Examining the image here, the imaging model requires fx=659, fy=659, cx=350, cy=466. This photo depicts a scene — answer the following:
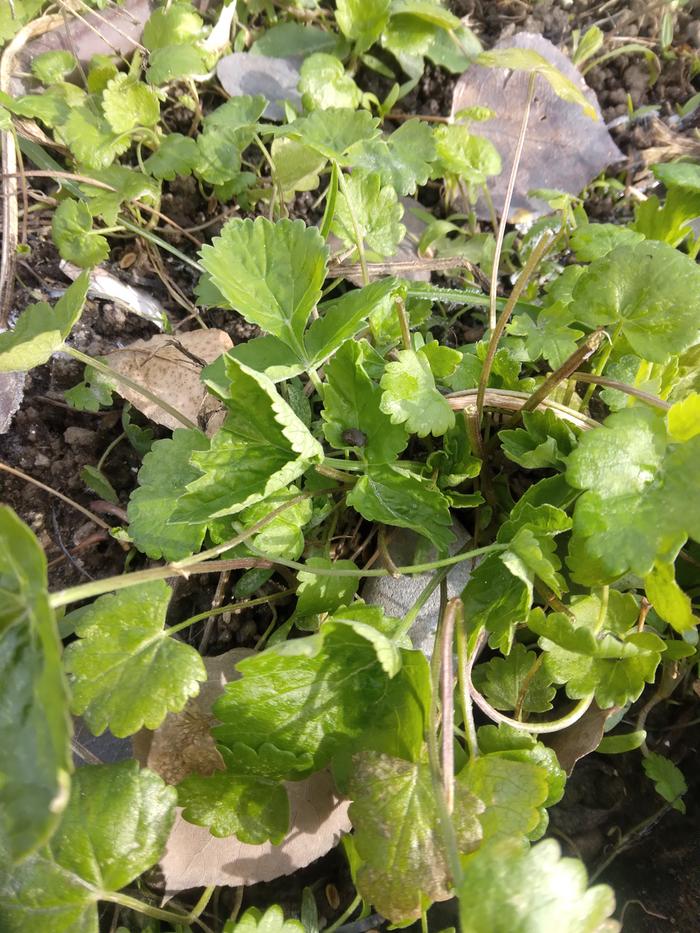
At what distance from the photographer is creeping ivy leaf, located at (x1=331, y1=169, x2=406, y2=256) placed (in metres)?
1.27

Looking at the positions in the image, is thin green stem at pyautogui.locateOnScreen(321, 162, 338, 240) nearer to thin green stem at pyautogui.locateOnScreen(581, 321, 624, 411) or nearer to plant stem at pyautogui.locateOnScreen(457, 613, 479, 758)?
thin green stem at pyautogui.locateOnScreen(581, 321, 624, 411)

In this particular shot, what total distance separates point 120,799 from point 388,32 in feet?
5.74

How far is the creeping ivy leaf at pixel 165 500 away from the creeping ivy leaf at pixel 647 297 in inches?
27.0

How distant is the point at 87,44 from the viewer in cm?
165

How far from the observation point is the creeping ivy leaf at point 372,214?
1271 mm

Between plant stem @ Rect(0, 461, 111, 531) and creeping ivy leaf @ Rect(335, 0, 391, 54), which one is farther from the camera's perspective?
creeping ivy leaf @ Rect(335, 0, 391, 54)

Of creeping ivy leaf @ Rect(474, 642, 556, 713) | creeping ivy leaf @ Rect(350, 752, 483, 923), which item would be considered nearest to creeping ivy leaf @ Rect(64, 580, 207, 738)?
creeping ivy leaf @ Rect(350, 752, 483, 923)

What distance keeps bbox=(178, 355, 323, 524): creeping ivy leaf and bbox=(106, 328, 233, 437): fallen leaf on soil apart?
31 centimetres

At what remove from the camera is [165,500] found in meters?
1.12

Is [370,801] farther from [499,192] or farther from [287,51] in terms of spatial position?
[287,51]

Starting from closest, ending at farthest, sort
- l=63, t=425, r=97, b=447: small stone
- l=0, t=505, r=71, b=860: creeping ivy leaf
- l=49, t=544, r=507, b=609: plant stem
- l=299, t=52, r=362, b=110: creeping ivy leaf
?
l=0, t=505, r=71, b=860: creeping ivy leaf → l=49, t=544, r=507, b=609: plant stem → l=63, t=425, r=97, b=447: small stone → l=299, t=52, r=362, b=110: creeping ivy leaf

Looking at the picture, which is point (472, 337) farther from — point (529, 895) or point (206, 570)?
point (529, 895)

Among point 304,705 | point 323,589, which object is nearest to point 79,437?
point 323,589

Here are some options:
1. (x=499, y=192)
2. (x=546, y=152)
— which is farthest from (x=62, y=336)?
(x=546, y=152)
